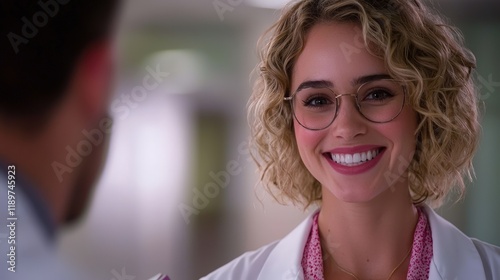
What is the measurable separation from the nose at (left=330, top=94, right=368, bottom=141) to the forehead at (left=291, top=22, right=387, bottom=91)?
0.11 ft

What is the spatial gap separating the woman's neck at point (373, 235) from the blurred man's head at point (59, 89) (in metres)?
0.69

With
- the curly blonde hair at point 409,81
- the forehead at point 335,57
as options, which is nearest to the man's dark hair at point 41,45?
the curly blonde hair at point 409,81

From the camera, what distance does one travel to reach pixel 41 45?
4.84 feet

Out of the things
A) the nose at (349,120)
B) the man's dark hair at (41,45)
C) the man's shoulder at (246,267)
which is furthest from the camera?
the man's dark hair at (41,45)

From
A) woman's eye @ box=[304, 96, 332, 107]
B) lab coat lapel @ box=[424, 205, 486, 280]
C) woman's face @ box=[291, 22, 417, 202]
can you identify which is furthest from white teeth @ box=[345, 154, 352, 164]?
lab coat lapel @ box=[424, 205, 486, 280]

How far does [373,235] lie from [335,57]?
1.15ft

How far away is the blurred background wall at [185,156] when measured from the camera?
147cm

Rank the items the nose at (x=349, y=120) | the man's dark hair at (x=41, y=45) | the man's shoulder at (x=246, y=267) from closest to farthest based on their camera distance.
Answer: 1. the nose at (x=349, y=120)
2. the man's shoulder at (x=246, y=267)
3. the man's dark hair at (x=41, y=45)

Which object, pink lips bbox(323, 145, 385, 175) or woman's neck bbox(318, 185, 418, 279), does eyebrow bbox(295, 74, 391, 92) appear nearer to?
pink lips bbox(323, 145, 385, 175)

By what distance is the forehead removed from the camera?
1.01 m

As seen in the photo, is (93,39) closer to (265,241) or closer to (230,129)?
(230,129)

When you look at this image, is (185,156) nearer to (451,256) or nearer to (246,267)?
(246,267)

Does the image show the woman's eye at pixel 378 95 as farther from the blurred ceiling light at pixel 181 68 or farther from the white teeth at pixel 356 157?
the blurred ceiling light at pixel 181 68

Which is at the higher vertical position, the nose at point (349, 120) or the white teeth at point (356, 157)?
the nose at point (349, 120)
